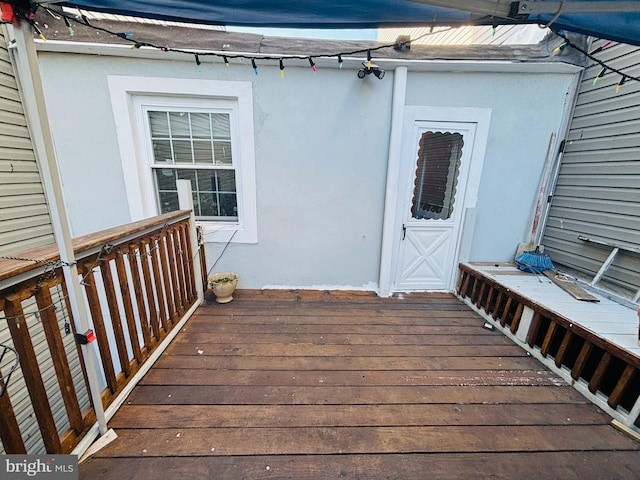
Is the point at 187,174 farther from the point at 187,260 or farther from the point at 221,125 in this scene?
the point at 187,260

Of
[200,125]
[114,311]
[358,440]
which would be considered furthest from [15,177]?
[358,440]

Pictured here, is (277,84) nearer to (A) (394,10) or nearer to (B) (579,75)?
(A) (394,10)

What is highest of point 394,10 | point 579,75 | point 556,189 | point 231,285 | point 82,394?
point 579,75

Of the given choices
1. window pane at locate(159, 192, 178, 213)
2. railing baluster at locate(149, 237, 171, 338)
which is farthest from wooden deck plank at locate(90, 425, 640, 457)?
window pane at locate(159, 192, 178, 213)

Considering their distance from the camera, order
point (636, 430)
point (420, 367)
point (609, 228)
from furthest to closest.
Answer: point (609, 228) → point (420, 367) → point (636, 430)

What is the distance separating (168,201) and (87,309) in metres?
1.64

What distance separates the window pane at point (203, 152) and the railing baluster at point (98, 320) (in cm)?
167

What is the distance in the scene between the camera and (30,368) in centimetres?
96

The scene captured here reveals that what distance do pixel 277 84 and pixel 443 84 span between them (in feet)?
5.46

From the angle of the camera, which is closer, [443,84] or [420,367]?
[420,367]

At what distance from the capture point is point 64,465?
1089mm

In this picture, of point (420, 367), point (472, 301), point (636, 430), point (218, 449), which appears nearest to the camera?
point (218, 449)

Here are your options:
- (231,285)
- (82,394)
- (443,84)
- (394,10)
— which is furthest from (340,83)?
(82,394)

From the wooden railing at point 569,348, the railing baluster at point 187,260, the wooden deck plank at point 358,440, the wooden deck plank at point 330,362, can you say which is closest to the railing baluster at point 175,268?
the railing baluster at point 187,260
